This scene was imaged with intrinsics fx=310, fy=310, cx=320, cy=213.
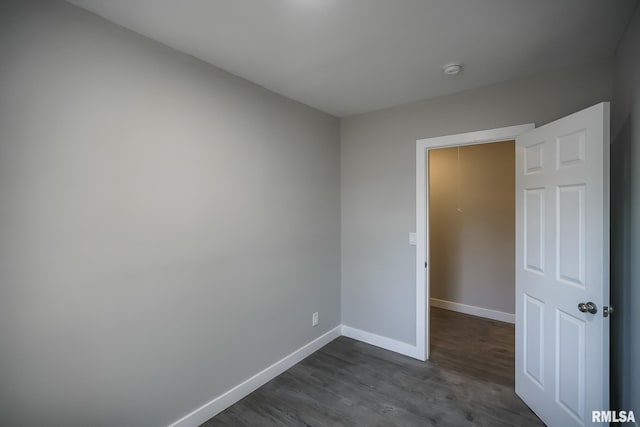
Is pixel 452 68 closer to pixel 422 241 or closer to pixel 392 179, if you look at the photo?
pixel 392 179

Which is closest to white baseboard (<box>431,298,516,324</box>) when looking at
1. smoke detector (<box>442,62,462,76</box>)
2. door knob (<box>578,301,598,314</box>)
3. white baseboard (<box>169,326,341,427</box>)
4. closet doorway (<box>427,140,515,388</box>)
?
closet doorway (<box>427,140,515,388</box>)

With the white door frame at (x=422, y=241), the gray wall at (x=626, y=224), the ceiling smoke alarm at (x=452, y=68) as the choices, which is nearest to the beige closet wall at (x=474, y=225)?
the white door frame at (x=422, y=241)

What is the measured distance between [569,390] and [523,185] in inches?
52.9

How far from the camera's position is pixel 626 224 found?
1.76m

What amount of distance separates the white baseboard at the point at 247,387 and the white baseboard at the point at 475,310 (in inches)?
79.7

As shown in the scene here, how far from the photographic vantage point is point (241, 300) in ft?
7.93

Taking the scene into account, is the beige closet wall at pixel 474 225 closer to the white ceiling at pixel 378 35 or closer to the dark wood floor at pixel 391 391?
the dark wood floor at pixel 391 391

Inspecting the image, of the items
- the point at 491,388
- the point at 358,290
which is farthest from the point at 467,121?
the point at 491,388

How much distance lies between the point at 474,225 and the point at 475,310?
115 centimetres

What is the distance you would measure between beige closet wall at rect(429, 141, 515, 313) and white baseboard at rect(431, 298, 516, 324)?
0.17 ft

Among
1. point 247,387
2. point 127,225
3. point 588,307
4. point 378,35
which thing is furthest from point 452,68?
point 247,387

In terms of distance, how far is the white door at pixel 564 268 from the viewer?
168 cm

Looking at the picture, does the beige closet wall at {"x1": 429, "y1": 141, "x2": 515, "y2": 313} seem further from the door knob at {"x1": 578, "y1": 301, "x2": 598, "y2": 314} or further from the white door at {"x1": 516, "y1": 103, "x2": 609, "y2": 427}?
the door knob at {"x1": 578, "y1": 301, "x2": 598, "y2": 314}

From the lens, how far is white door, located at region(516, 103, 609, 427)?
1677 mm
